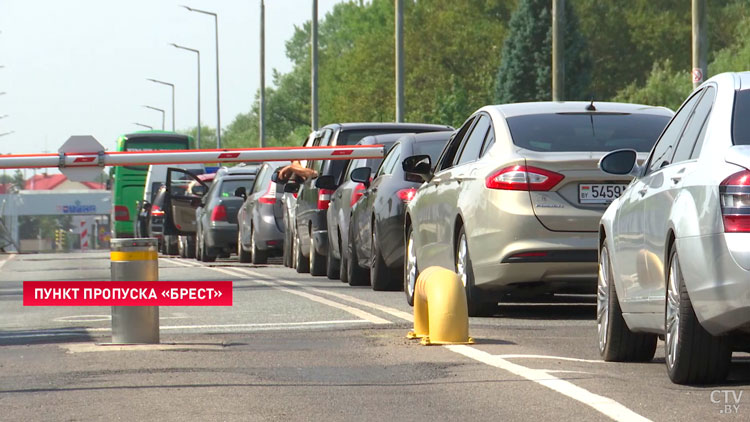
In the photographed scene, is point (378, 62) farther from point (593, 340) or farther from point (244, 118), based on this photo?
point (244, 118)

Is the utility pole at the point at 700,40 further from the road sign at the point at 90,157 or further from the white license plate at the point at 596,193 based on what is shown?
the white license plate at the point at 596,193

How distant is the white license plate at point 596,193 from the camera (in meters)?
12.4

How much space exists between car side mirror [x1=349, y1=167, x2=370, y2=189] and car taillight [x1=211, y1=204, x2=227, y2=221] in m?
13.7

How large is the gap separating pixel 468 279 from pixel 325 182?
754 cm

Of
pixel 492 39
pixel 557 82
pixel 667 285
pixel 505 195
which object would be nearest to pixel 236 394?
pixel 667 285

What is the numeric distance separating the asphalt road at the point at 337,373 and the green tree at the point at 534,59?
7682 cm

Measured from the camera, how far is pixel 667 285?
8500mm

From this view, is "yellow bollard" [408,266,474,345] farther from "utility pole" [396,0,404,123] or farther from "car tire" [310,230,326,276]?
"utility pole" [396,0,404,123]

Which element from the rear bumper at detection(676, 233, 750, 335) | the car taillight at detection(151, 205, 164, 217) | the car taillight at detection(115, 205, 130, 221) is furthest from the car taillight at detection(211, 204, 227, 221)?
the car taillight at detection(115, 205, 130, 221)

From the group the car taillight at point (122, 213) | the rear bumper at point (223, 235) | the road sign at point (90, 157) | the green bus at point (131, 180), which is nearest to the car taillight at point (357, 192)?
the road sign at point (90, 157)

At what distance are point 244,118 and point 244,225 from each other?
170 metres

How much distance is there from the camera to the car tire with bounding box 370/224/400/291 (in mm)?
17141

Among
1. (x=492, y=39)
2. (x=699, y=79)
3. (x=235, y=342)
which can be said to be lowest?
(x=235, y=342)

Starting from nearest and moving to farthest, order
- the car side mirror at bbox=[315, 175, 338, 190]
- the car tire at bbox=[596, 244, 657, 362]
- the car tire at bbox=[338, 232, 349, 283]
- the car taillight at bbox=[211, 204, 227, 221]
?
1. the car tire at bbox=[596, 244, 657, 362]
2. the car tire at bbox=[338, 232, 349, 283]
3. the car side mirror at bbox=[315, 175, 338, 190]
4. the car taillight at bbox=[211, 204, 227, 221]
